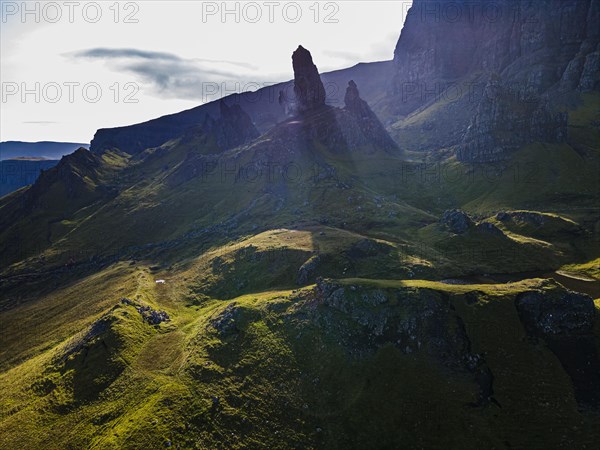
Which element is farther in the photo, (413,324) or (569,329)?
(413,324)

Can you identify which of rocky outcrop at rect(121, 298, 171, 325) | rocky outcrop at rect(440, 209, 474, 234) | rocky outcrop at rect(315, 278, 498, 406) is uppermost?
rocky outcrop at rect(440, 209, 474, 234)

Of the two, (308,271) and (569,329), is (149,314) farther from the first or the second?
(569,329)

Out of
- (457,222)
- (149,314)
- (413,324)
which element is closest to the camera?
(413,324)

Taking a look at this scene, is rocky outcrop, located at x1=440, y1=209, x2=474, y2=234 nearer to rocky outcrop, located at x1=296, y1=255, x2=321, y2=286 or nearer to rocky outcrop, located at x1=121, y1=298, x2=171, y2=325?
rocky outcrop, located at x1=296, y1=255, x2=321, y2=286

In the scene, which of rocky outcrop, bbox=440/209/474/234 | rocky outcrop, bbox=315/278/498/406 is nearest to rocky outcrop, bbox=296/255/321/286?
rocky outcrop, bbox=315/278/498/406


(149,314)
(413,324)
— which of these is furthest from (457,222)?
(149,314)

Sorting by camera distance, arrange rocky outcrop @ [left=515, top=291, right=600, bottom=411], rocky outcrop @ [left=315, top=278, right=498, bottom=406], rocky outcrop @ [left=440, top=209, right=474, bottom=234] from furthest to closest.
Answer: rocky outcrop @ [left=440, top=209, right=474, bottom=234]
rocky outcrop @ [left=315, top=278, right=498, bottom=406]
rocky outcrop @ [left=515, top=291, right=600, bottom=411]

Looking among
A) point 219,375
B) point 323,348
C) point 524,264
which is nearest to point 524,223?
point 524,264

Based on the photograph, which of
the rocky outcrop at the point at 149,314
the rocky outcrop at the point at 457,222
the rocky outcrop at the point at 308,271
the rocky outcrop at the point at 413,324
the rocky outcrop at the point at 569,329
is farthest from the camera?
the rocky outcrop at the point at 457,222

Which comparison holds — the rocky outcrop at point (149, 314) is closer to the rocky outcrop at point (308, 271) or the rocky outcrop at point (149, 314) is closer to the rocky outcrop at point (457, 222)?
the rocky outcrop at point (308, 271)

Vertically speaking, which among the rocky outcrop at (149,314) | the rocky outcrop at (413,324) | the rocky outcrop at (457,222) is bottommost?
the rocky outcrop at (149,314)

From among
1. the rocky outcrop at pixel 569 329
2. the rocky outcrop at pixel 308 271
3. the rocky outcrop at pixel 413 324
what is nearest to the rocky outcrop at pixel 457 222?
the rocky outcrop at pixel 308 271

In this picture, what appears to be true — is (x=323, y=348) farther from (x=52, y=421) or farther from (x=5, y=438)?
(x=5, y=438)
